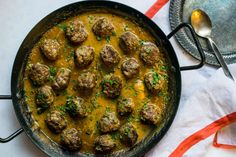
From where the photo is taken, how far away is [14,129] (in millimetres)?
3109

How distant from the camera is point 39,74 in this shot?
9.64 feet

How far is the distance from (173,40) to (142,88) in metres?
0.42

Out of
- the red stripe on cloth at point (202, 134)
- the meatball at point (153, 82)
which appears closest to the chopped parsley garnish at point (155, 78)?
the meatball at point (153, 82)

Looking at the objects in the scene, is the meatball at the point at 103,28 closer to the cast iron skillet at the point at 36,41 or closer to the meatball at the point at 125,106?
the cast iron skillet at the point at 36,41

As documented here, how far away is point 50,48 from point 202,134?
1139 millimetres

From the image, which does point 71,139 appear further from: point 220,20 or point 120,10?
point 220,20

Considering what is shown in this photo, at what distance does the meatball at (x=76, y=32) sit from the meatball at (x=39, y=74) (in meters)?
0.26

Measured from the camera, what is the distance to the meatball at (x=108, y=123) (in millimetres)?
2918

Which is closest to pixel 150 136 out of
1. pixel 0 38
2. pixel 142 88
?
pixel 142 88

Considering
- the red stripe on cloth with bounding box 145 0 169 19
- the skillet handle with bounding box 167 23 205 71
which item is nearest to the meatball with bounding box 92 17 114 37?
the red stripe on cloth with bounding box 145 0 169 19

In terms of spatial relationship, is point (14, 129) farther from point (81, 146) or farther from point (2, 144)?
point (81, 146)

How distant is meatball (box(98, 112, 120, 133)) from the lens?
9.57 feet

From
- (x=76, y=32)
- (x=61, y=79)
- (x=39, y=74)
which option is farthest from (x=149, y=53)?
(x=39, y=74)

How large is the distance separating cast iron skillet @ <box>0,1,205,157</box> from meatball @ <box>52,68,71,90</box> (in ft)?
0.78
